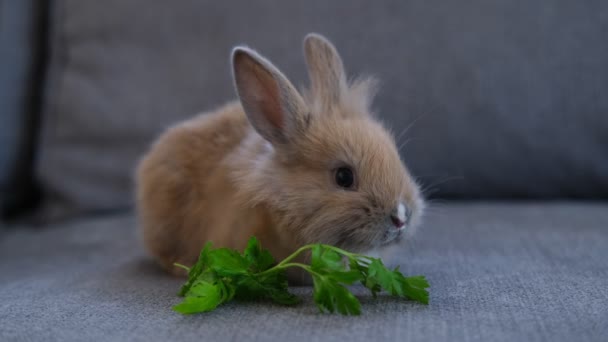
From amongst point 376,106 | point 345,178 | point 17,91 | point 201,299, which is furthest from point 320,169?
point 17,91

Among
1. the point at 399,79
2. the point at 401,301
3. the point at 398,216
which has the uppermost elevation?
the point at 399,79

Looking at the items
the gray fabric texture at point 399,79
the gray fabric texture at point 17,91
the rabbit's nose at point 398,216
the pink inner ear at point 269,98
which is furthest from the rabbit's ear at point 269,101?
the gray fabric texture at point 17,91

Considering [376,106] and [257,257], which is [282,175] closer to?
[257,257]

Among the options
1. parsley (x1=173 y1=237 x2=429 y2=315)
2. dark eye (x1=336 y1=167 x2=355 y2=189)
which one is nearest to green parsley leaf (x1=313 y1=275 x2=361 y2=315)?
parsley (x1=173 y1=237 x2=429 y2=315)

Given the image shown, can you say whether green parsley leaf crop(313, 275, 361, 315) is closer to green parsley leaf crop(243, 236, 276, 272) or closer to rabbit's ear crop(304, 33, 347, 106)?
green parsley leaf crop(243, 236, 276, 272)

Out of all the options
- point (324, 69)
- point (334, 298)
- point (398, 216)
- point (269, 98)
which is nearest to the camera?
point (334, 298)

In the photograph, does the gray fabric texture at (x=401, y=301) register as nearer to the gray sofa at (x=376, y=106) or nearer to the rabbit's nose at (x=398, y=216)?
the gray sofa at (x=376, y=106)

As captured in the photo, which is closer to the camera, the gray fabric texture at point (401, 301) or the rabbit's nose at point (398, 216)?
the gray fabric texture at point (401, 301)
